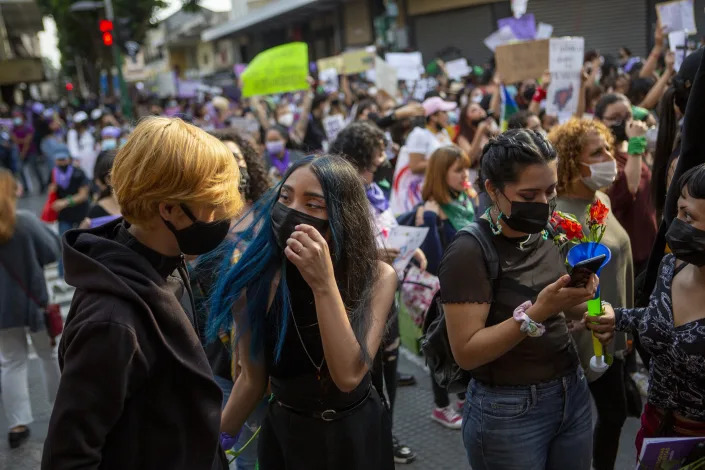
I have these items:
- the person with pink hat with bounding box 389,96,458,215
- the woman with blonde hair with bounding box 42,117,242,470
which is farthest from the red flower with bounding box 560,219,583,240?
the person with pink hat with bounding box 389,96,458,215

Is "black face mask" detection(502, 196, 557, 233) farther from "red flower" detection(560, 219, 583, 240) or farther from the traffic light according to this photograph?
the traffic light

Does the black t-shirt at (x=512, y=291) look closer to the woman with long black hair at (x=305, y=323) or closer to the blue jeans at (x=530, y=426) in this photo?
the blue jeans at (x=530, y=426)

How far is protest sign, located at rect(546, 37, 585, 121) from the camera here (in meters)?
6.68

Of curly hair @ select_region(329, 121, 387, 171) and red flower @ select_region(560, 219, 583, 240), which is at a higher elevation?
curly hair @ select_region(329, 121, 387, 171)

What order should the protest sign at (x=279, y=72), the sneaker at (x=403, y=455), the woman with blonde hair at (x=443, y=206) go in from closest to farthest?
A: the sneaker at (x=403, y=455) → the woman with blonde hair at (x=443, y=206) → the protest sign at (x=279, y=72)

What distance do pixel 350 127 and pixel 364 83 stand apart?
14.5 m

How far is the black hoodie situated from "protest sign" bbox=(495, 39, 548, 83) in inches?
263

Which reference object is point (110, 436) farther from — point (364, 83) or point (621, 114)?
point (364, 83)

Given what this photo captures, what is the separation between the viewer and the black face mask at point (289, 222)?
2275 millimetres

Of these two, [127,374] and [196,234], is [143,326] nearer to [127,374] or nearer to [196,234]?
[127,374]

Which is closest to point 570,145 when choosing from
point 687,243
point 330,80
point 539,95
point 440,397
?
point 687,243

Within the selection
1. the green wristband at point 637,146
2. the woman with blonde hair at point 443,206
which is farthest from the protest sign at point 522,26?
the green wristband at point 637,146

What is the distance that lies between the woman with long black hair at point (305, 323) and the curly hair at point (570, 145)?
1.40 m

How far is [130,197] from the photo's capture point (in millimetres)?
1795
